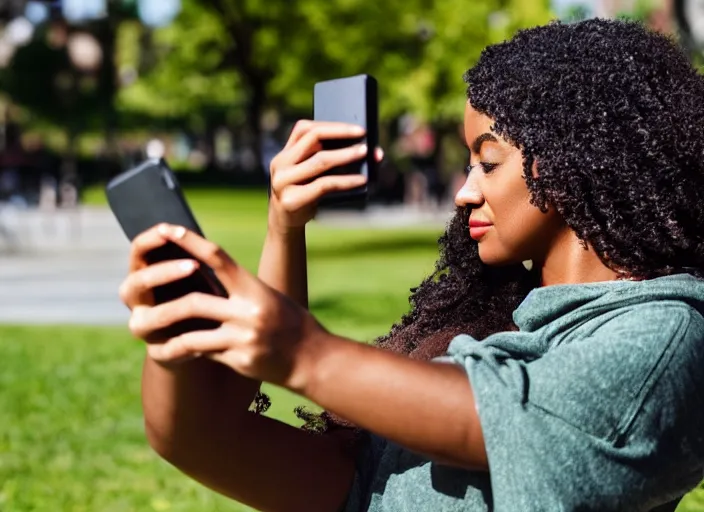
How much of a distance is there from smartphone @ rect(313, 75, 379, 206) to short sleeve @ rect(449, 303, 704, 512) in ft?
0.93

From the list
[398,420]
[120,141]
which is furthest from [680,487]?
[120,141]

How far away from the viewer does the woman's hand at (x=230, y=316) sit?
4.73 feet

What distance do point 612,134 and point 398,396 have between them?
0.59m

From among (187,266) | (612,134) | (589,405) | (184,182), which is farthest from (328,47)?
(187,266)

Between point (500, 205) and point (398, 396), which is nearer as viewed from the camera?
point (398, 396)

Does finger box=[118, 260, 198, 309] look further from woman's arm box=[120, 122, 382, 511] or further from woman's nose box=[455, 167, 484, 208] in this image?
woman's nose box=[455, 167, 484, 208]

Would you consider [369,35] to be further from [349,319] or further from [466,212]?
[466,212]

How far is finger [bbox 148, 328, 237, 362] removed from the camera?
1.45m

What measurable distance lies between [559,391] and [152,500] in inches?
163

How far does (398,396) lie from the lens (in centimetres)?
154

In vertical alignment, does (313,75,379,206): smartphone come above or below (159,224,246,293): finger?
above

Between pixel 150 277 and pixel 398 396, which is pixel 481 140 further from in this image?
pixel 150 277

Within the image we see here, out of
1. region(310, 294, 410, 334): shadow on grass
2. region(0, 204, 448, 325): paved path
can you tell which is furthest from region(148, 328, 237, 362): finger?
region(0, 204, 448, 325): paved path

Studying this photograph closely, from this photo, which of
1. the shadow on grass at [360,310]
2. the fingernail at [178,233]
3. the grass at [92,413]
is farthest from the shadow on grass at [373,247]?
the fingernail at [178,233]
